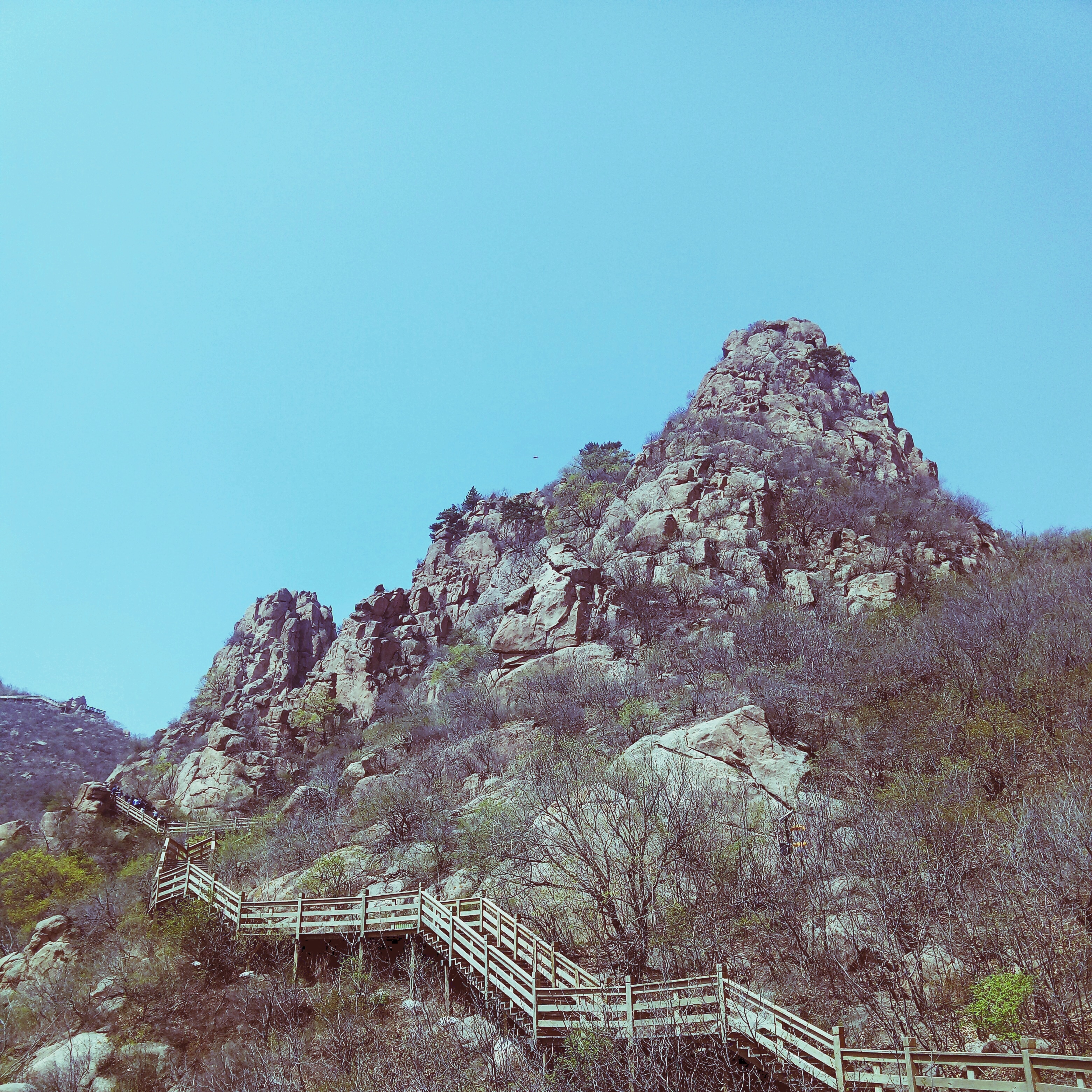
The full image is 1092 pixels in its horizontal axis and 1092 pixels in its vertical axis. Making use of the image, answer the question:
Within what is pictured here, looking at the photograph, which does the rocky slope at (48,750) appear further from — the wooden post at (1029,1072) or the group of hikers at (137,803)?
the wooden post at (1029,1072)

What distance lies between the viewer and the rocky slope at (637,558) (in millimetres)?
38344

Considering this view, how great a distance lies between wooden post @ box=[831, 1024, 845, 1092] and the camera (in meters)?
10.7

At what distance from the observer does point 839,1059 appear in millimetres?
10883

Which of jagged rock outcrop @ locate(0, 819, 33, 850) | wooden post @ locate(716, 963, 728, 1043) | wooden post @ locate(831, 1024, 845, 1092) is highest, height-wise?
jagged rock outcrop @ locate(0, 819, 33, 850)

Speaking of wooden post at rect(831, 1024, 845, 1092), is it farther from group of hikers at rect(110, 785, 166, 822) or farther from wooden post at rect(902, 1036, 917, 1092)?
group of hikers at rect(110, 785, 166, 822)

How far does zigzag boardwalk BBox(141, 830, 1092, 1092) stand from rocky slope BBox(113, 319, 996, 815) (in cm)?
1820

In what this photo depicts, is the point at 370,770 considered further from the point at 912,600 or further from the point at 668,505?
the point at 912,600

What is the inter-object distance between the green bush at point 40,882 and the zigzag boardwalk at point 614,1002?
14.3 meters

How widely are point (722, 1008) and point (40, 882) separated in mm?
33763

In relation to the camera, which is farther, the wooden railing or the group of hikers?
the group of hikers

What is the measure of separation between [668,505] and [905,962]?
32194 millimetres

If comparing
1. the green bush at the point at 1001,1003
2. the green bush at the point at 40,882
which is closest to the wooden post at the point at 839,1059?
the green bush at the point at 1001,1003

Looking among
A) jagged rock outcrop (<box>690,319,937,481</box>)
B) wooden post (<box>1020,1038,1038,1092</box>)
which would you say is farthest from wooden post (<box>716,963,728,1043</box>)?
jagged rock outcrop (<box>690,319,937,481</box>)

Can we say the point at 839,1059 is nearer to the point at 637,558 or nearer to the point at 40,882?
the point at 637,558
